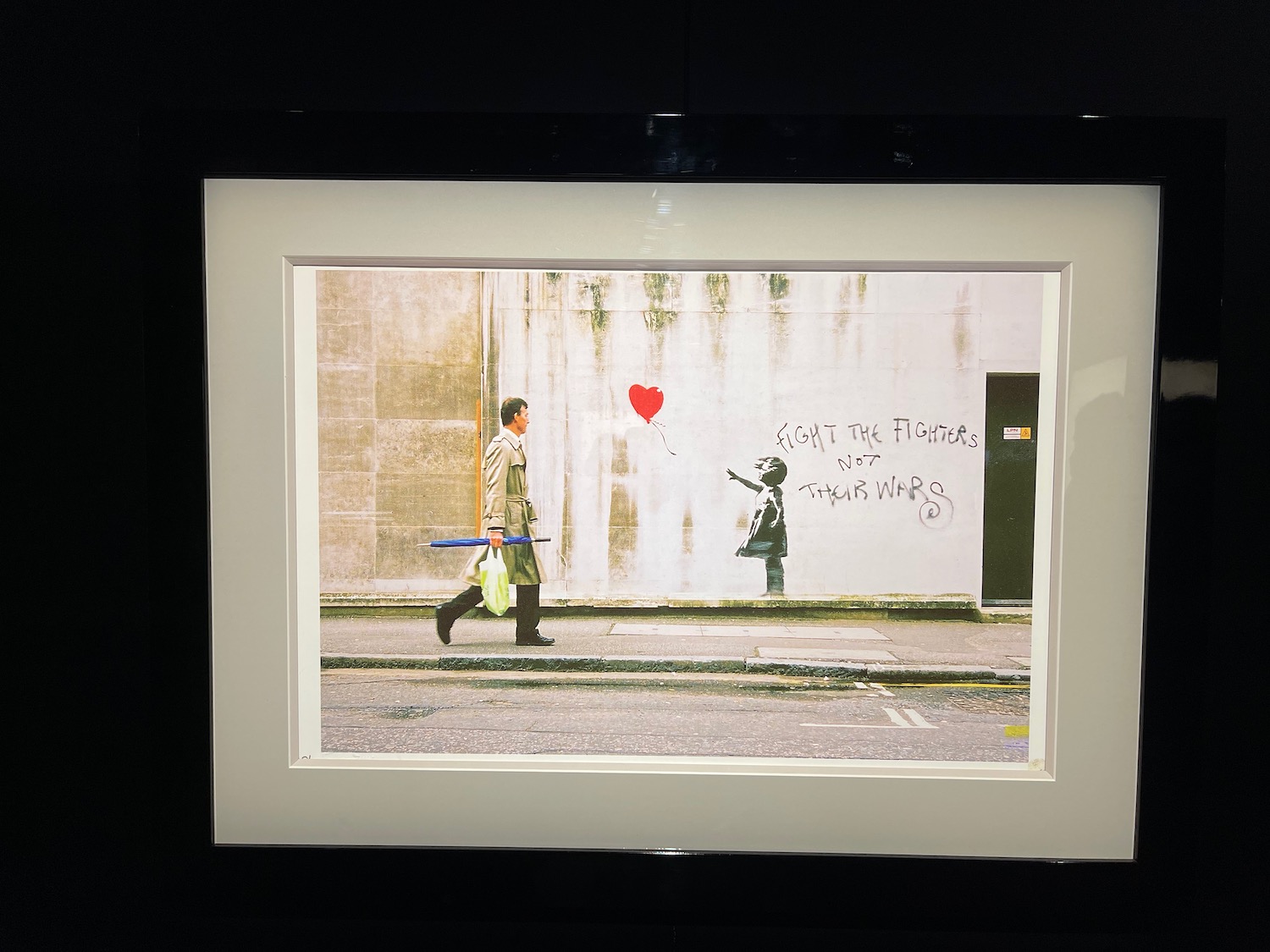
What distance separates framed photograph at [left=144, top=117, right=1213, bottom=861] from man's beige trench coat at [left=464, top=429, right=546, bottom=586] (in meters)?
0.03

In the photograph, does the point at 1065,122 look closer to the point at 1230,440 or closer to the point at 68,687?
the point at 1230,440

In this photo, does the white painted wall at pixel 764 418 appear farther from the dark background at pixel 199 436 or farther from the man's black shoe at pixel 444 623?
the dark background at pixel 199 436

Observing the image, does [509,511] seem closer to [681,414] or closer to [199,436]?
[681,414]

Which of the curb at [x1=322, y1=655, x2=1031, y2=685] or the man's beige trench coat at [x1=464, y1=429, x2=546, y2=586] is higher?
the man's beige trench coat at [x1=464, y1=429, x2=546, y2=586]

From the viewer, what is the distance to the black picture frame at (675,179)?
1419 mm

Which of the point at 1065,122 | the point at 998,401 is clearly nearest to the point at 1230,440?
the point at 998,401

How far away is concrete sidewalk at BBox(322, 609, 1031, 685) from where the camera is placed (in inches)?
58.4

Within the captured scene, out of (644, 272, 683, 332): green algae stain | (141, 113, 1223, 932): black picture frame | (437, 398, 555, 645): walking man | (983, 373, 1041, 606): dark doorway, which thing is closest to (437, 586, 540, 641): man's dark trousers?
(437, 398, 555, 645): walking man

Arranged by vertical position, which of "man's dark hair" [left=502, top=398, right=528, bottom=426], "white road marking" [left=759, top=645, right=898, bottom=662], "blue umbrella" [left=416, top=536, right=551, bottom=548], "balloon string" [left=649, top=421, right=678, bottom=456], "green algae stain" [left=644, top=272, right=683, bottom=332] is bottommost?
"white road marking" [left=759, top=645, right=898, bottom=662]

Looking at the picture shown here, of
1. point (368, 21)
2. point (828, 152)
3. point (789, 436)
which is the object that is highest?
point (368, 21)

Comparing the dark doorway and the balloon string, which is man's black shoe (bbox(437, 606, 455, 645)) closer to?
the balloon string

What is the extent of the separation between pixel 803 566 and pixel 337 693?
0.92m

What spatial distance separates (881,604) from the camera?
150cm


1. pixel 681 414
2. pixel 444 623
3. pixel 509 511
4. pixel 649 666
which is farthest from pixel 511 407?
pixel 649 666
